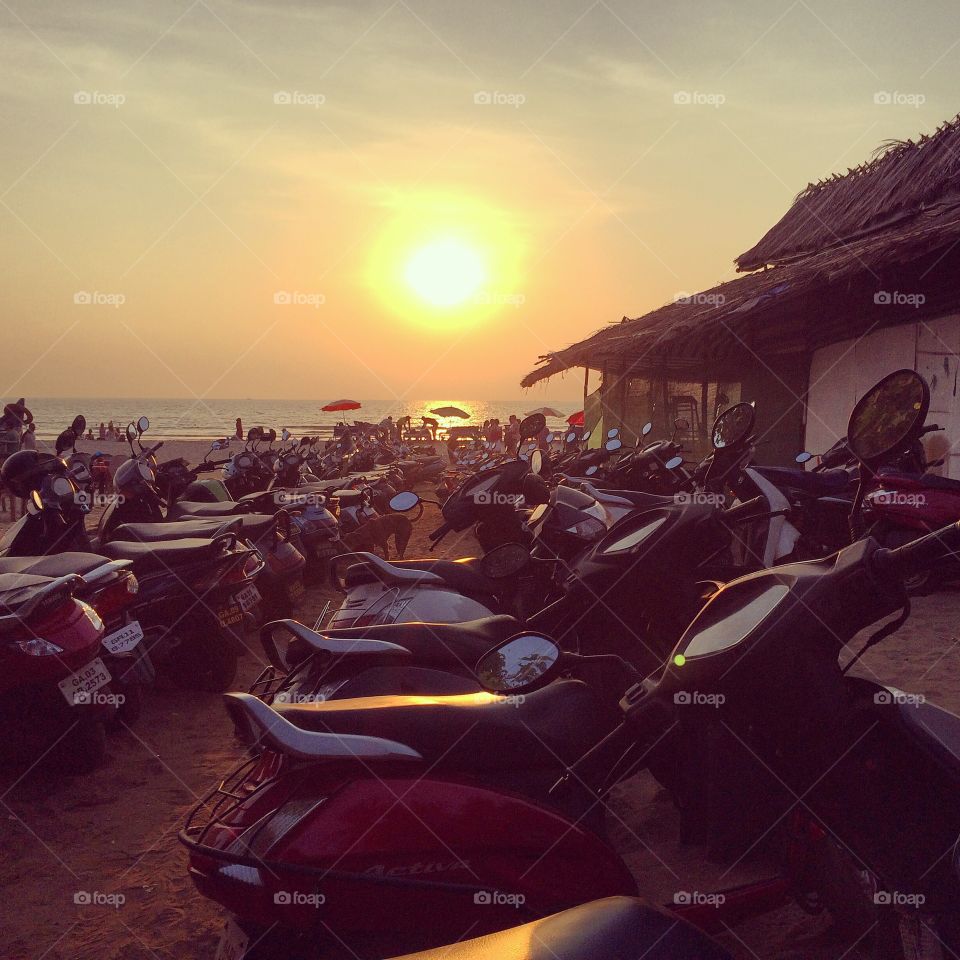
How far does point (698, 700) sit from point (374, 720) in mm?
824

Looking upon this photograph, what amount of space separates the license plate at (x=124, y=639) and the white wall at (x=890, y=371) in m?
8.62

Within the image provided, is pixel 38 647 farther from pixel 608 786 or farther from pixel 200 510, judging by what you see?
pixel 200 510

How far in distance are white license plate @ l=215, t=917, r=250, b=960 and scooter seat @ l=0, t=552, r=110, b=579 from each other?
2.82 metres

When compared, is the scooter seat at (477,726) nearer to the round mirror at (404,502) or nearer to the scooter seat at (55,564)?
the scooter seat at (55,564)

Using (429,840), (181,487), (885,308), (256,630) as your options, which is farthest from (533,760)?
(885,308)

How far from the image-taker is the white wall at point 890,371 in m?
9.20

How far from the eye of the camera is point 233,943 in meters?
2.08

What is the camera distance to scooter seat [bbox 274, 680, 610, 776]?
2.03 m

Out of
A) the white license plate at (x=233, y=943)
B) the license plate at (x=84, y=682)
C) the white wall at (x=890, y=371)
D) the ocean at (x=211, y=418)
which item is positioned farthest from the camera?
the ocean at (x=211, y=418)

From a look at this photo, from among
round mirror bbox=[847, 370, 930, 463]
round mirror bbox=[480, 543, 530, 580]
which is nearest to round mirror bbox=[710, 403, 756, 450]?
round mirror bbox=[847, 370, 930, 463]

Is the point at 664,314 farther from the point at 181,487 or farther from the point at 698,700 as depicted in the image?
the point at 698,700

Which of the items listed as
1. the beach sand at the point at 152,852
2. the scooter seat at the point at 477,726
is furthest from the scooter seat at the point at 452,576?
the scooter seat at the point at 477,726

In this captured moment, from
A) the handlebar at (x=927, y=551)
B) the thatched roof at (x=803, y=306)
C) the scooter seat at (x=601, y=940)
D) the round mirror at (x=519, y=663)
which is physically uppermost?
the thatched roof at (x=803, y=306)

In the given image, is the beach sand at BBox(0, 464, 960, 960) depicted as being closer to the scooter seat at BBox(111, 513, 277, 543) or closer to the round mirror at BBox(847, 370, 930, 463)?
the scooter seat at BBox(111, 513, 277, 543)
